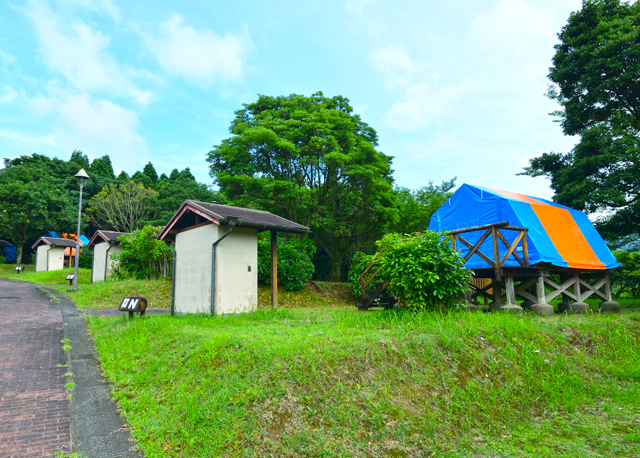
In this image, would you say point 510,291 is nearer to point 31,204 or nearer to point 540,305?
point 540,305

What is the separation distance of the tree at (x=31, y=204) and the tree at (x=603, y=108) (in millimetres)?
38196

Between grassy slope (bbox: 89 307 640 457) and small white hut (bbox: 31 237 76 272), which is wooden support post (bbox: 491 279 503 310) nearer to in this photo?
grassy slope (bbox: 89 307 640 457)

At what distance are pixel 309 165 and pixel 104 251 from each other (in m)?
13.8

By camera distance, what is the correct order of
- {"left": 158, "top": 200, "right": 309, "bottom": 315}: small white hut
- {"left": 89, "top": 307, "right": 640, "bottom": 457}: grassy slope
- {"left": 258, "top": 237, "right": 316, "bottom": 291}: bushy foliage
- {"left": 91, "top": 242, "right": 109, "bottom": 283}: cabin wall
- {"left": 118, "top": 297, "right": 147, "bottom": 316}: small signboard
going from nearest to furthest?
{"left": 89, "top": 307, "right": 640, "bottom": 457}: grassy slope → {"left": 118, "top": 297, "right": 147, "bottom": 316}: small signboard → {"left": 158, "top": 200, "right": 309, "bottom": 315}: small white hut → {"left": 258, "top": 237, "right": 316, "bottom": 291}: bushy foliage → {"left": 91, "top": 242, "right": 109, "bottom": 283}: cabin wall

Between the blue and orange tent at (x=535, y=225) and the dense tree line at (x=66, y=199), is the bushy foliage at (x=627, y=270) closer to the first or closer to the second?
the blue and orange tent at (x=535, y=225)

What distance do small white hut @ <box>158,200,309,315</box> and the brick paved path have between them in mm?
3296

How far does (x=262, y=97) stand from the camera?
20812 millimetres

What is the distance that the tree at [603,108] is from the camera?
11617mm

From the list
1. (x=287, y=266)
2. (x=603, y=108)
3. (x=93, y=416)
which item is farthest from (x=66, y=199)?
(x=603, y=108)

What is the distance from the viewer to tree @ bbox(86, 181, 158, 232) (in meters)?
34.4

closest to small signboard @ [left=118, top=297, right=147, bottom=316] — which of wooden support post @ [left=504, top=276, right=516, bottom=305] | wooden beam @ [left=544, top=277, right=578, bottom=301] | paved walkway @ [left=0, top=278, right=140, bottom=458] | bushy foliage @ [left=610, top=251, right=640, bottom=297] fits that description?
paved walkway @ [left=0, top=278, right=140, bottom=458]

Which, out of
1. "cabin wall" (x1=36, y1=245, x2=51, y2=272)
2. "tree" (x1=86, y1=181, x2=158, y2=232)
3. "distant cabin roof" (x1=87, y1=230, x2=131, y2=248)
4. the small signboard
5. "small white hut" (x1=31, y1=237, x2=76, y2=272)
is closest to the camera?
the small signboard

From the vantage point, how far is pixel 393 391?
4406mm

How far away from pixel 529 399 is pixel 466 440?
1.41 m
